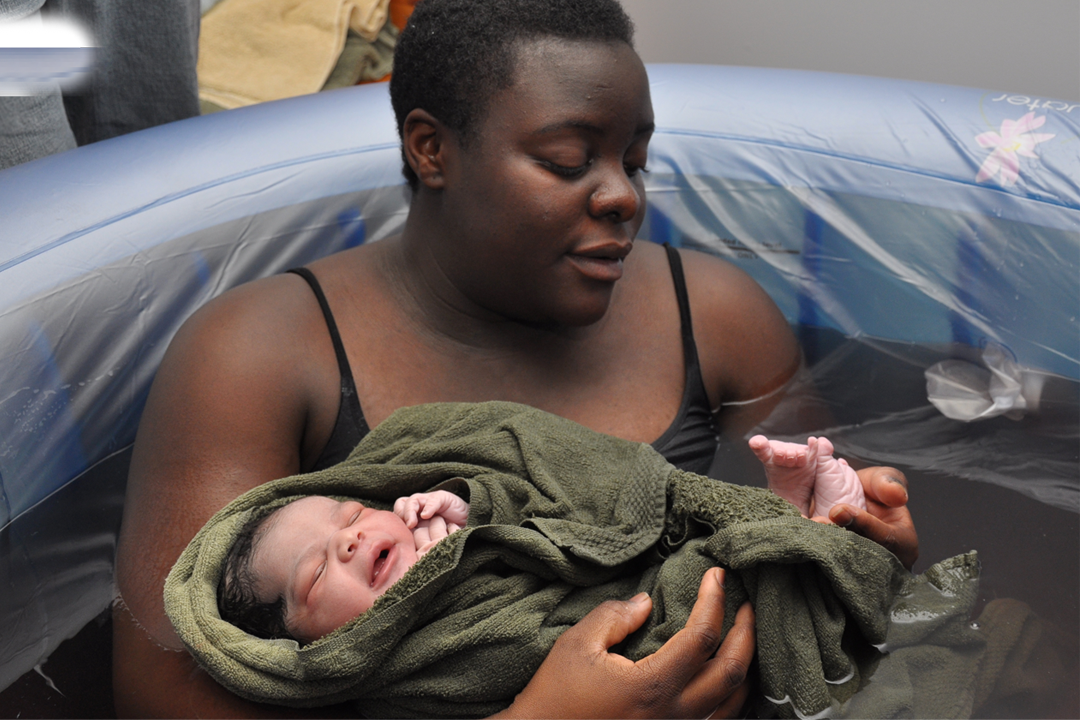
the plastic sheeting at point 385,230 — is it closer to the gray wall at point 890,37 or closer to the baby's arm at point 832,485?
the baby's arm at point 832,485

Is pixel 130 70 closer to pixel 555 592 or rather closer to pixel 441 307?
pixel 441 307

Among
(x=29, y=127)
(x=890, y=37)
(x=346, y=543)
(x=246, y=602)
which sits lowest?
(x=246, y=602)

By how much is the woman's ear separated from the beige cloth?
1480 millimetres

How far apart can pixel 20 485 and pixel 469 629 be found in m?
0.82

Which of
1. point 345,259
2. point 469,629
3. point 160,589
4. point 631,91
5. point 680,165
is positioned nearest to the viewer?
point 469,629

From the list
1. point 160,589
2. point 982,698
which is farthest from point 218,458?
point 982,698

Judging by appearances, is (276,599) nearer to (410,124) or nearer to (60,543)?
(60,543)

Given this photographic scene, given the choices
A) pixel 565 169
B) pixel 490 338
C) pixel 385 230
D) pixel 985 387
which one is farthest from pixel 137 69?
pixel 985 387

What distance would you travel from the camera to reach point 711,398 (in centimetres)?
172

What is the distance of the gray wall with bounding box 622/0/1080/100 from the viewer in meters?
2.57

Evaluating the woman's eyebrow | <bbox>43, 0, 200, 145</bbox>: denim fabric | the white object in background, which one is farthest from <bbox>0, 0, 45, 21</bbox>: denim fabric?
the white object in background

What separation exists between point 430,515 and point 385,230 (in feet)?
3.21

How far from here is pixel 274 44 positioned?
9.53 ft

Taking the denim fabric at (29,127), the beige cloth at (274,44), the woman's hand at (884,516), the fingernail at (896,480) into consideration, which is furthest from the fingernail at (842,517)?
the beige cloth at (274,44)
